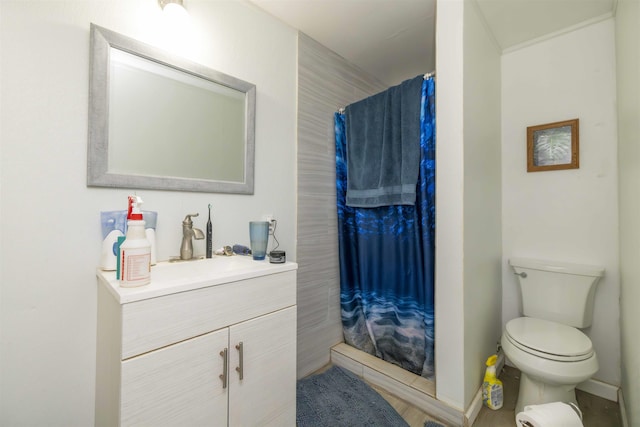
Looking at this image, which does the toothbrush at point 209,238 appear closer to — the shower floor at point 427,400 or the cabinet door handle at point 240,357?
the cabinet door handle at point 240,357

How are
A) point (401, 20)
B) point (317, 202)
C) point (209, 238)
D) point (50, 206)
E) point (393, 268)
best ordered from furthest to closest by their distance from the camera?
point (317, 202) < point (393, 268) < point (401, 20) < point (209, 238) < point (50, 206)

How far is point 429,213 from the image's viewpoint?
153 cm

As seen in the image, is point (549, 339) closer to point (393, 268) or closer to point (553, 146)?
point (393, 268)

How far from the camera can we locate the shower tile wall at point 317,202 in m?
1.72

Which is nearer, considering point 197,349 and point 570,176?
point 197,349

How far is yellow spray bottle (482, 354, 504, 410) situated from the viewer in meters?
1.42

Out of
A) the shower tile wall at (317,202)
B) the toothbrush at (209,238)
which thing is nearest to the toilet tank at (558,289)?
the shower tile wall at (317,202)

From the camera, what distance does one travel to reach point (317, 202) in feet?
6.04

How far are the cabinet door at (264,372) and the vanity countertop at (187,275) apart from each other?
0.19m

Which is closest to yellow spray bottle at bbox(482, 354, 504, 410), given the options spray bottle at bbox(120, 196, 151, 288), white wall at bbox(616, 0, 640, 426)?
white wall at bbox(616, 0, 640, 426)

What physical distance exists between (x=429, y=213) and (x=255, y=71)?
4.25 feet

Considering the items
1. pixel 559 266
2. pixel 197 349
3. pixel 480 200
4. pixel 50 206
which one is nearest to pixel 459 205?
pixel 480 200

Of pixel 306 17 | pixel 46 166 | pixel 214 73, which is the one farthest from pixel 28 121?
pixel 306 17

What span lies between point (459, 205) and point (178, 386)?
135cm
